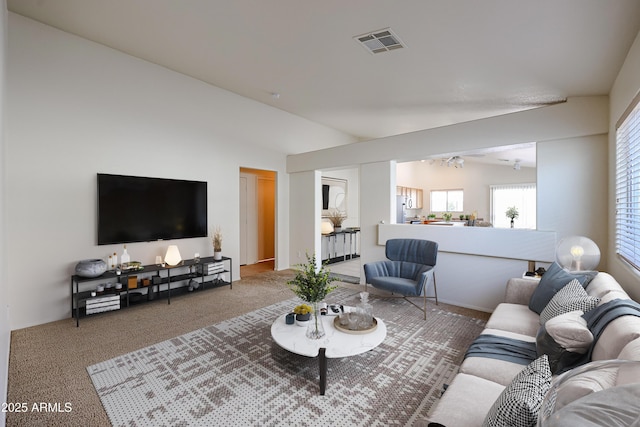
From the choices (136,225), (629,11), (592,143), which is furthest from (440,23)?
(136,225)

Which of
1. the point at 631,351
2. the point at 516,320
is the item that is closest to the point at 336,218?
the point at 516,320

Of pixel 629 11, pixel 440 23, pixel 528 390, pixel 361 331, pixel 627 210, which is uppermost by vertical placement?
pixel 440 23

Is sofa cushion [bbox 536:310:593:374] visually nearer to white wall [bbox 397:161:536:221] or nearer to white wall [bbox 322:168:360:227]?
white wall [bbox 322:168:360:227]

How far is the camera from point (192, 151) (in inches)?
194

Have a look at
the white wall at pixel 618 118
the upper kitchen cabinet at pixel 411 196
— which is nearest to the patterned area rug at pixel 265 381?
the white wall at pixel 618 118

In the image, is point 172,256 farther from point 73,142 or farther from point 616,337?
point 616,337

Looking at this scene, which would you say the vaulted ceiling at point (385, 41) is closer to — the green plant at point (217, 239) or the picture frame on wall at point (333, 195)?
the green plant at point (217, 239)

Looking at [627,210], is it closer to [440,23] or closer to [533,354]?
[533,354]

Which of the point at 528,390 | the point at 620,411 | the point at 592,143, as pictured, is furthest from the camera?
the point at 592,143

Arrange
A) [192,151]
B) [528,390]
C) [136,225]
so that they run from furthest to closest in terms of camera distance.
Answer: [192,151] < [136,225] < [528,390]

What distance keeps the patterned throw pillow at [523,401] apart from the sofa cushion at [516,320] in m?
1.43

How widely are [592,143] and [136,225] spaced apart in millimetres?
5885

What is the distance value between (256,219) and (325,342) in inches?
207

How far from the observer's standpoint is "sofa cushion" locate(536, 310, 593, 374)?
5.06 feet
